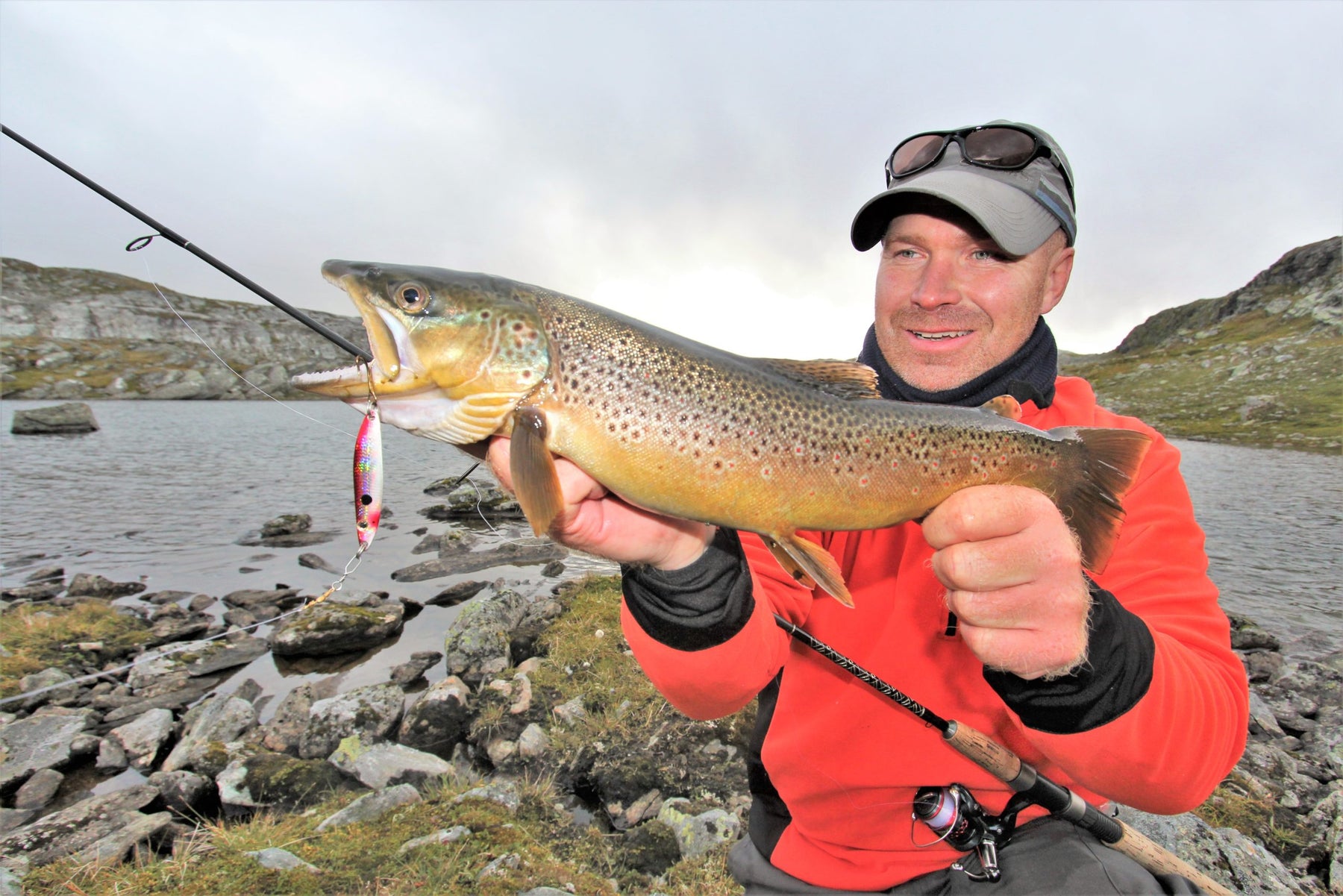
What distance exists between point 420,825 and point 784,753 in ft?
11.0

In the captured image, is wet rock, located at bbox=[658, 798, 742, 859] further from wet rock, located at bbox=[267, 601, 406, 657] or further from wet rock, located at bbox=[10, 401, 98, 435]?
wet rock, located at bbox=[10, 401, 98, 435]

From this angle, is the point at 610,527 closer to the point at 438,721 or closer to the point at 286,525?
the point at 438,721

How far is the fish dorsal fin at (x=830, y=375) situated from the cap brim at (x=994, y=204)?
1.30m

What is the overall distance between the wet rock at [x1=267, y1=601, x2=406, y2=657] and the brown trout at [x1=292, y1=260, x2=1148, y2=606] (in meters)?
10.9

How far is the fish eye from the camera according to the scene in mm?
2543

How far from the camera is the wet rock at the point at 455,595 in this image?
45.8 ft

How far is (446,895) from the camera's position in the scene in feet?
13.3

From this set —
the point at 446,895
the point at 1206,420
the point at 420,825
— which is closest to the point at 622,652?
the point at 420,825

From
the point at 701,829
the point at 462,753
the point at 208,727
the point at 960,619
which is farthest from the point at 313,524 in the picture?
the point at 960,619

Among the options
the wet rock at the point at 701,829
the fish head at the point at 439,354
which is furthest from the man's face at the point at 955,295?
the wet rock at the point at 701,829

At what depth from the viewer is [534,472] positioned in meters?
2.30

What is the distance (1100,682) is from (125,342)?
6284 inches

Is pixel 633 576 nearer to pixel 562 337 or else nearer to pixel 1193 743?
pixel 562 337

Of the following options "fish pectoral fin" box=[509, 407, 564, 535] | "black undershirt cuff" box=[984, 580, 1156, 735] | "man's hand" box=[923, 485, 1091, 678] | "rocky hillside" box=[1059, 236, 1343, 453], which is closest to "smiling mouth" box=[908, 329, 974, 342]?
"man's hand" box=[923, 485, 1091, 678]
